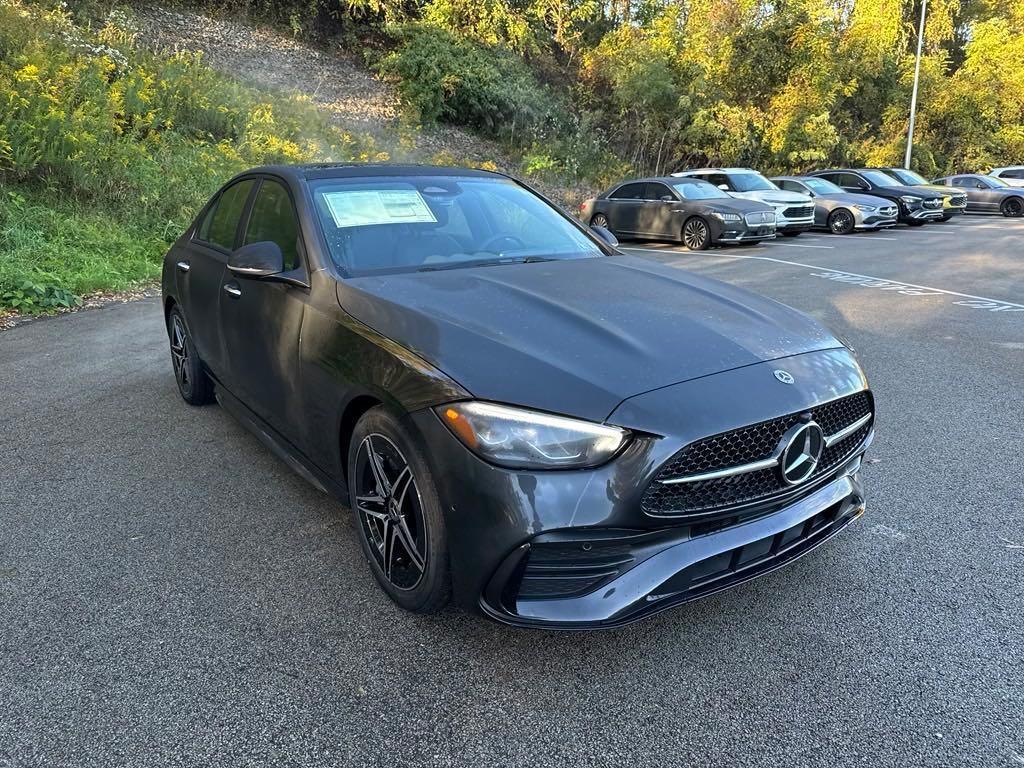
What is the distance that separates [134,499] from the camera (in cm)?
356

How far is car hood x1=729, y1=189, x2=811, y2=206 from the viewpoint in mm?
15852

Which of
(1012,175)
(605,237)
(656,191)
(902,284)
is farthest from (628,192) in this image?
(1012,175)

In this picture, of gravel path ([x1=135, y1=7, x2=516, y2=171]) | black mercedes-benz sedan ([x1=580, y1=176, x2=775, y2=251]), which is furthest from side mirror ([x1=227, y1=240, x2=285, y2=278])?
gravel path ([x1=135, y1=7, x2=516, y2=171])

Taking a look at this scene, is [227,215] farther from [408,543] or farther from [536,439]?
[536,439]

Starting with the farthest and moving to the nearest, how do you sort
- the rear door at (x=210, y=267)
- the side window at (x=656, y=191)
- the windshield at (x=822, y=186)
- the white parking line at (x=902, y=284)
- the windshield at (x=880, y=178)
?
the windshield at (x=880, y=178)
the windshield at (x=822, y=186)
the side window at (x=656, y=191)
the white parking line at (x=902, y=284)
the rear door at (x=210, y=267)

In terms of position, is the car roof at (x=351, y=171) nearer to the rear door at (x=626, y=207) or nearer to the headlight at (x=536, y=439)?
the headlight at (x=536, y=439)

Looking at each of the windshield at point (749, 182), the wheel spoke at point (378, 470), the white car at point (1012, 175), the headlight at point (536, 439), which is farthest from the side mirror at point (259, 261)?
the white car at point (1012, 175)

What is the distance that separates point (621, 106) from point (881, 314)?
2031 centimetres

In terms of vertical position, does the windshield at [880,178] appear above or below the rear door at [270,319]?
below

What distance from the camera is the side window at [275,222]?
3283 mm

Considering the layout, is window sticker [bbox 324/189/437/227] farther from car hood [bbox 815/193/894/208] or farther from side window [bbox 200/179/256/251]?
car hood [bbox 815/193/894/208]

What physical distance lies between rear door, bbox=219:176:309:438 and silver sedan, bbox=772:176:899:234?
52.5 ft

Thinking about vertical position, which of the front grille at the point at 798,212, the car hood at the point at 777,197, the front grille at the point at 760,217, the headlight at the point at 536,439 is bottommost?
the front grille at the point at 798,212

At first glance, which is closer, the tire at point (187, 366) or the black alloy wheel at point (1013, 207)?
the tire at point (187, 366)
